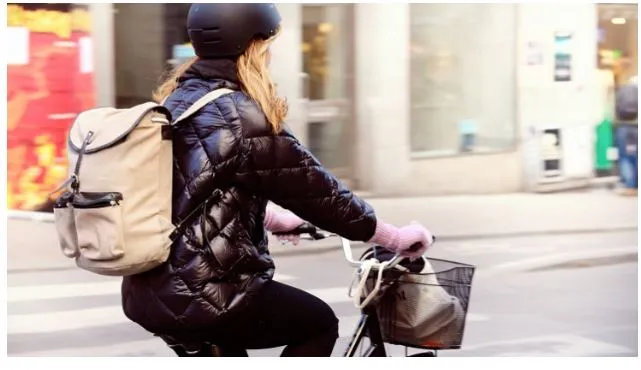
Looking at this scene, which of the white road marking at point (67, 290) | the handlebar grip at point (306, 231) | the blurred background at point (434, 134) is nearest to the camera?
the handlebar grip at point (306, 231)

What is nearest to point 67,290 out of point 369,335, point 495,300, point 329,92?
point 495,300

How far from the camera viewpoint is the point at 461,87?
748 centimetres

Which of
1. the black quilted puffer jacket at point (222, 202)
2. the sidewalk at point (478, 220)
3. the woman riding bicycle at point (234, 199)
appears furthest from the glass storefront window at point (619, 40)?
the black quilted puffer jacket at point (222, 202)

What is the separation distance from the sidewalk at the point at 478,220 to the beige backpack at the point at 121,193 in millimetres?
2531

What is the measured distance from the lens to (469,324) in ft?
18.4

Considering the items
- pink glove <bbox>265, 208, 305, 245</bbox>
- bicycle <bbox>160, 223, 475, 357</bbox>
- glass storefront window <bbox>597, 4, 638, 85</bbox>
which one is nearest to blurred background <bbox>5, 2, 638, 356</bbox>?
glass storefront window <bbox>597, 4, 638, 85</bbox>

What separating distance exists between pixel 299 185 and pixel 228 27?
0.45 meters

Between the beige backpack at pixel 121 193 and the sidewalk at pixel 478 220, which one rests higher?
the beige backpack at pixel 121 193

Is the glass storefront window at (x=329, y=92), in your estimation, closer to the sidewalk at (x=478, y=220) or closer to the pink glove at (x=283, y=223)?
the sidewalk at (x=478, y=220)

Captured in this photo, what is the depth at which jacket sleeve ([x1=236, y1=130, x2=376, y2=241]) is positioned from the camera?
2779 millimetres

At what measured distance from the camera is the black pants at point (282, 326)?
289 cm

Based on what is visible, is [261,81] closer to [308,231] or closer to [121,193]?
[121,193]

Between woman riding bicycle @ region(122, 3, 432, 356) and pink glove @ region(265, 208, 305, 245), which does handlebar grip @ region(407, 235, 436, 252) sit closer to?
woman riding bicycle @ region(122, 3, 432, 356)

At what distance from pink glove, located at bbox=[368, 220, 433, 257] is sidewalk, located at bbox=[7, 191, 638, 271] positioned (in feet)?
7.66
